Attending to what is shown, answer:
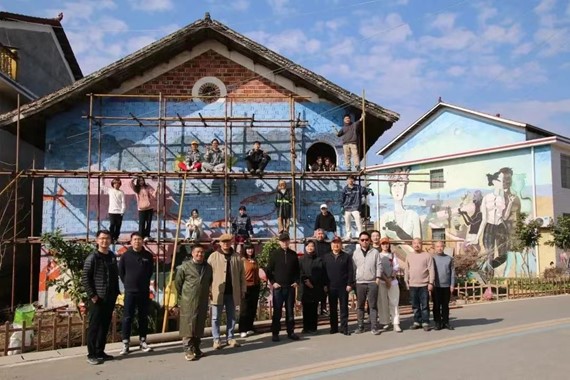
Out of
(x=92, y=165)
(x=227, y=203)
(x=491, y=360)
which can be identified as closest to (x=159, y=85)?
(x=92, y=165)

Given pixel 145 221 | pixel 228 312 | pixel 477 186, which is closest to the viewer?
pixel 228 312

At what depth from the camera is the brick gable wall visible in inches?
581

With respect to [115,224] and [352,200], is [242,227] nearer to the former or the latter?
[352,200]

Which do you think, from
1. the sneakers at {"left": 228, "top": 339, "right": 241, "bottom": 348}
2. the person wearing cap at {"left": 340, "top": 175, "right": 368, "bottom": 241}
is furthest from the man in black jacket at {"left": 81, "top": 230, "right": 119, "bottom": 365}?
the person wearing cap at {"left": 340, "top": 175, "right": 368, "bottom": 241}

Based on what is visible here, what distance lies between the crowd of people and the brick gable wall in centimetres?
605

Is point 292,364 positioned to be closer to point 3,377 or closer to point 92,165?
point 3,377

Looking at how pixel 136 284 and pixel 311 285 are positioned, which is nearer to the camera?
pixel 136 284

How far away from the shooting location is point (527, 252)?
2205 centimetres

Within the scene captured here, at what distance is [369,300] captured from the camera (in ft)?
31.0

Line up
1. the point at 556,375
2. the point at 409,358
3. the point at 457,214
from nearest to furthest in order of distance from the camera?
the point at 556,375 → the point at 409,358 → the point at 457,214

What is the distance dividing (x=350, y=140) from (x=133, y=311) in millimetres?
7789

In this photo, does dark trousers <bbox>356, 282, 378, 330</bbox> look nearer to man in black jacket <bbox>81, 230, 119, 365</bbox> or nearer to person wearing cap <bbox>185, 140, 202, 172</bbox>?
man in black jacket <bbox>81, 230, 119, 365</bbox>

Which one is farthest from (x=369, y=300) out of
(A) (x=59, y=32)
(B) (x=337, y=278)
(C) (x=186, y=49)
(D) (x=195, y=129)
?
(A) (x=59, y=32)

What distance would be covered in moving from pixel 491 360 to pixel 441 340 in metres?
1.50
